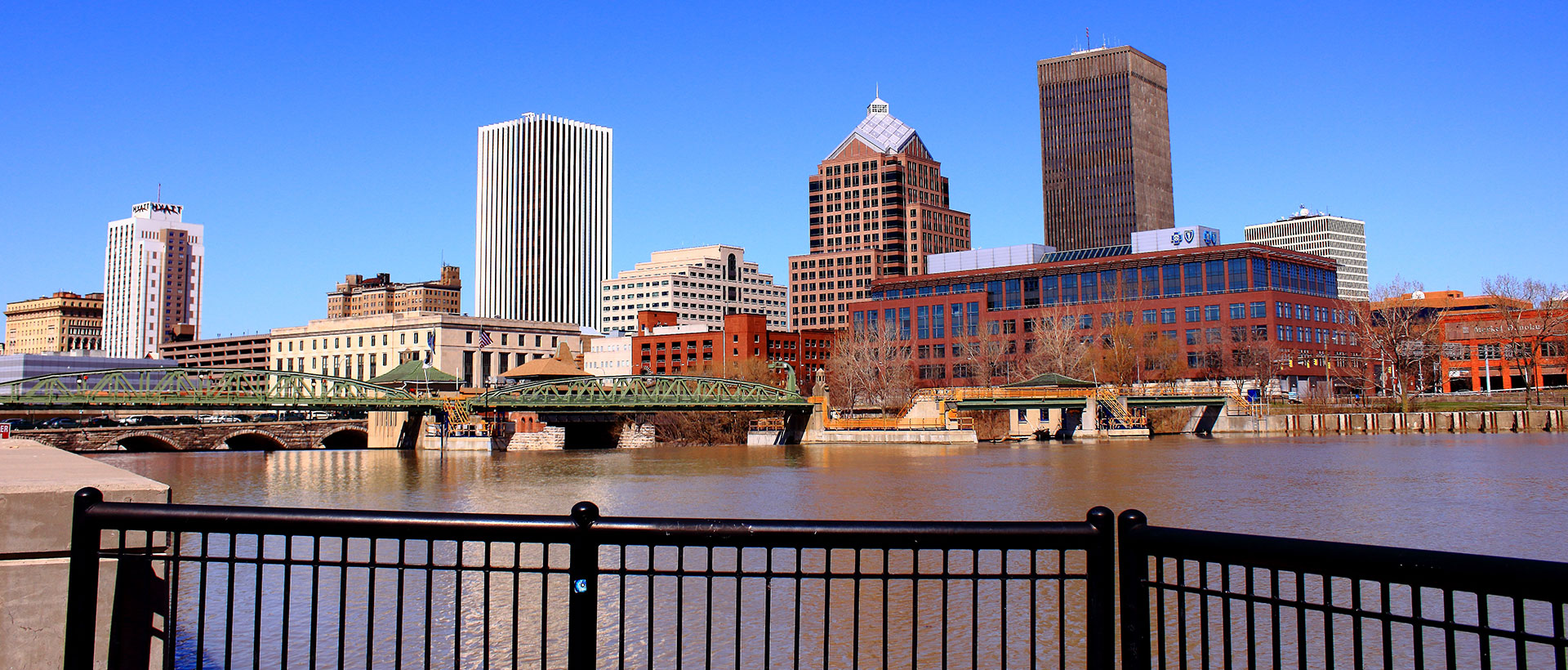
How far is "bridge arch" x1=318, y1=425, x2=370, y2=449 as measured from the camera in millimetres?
105125

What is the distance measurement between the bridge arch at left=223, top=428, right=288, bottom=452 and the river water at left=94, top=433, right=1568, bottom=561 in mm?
14650

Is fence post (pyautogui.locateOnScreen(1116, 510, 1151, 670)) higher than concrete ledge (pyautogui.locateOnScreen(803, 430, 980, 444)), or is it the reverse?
fence post (pyautogui.locateOnScreen(1116, 510, 1151, 670))

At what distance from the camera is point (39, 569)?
6156 millimetres

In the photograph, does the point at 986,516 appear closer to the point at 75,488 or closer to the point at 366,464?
the point at 75,488

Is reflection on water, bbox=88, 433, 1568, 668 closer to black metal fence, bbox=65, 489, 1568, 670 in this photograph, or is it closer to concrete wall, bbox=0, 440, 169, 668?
black metal fence, bbox=65, 489, 1568, 670

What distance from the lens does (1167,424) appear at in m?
104

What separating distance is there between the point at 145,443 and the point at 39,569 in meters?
104

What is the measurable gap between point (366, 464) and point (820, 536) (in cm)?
7294

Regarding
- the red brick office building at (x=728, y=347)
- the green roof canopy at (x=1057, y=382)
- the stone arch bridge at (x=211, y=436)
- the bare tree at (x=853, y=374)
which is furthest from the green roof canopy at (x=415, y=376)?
the green roof canopy at (x=1057, y=382)

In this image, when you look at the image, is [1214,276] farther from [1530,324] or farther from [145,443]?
[145,443]

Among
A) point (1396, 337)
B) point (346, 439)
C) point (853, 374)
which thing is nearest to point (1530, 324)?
point (1396, 337)

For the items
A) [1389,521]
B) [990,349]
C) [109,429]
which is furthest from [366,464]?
[990,349]

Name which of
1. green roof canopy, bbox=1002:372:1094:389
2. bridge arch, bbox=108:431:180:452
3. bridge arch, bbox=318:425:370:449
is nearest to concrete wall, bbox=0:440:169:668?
green roof canopy, bbox=1002:372:1094:389

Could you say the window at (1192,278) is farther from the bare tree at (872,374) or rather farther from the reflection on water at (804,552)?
the reflection on water at (804,552)
